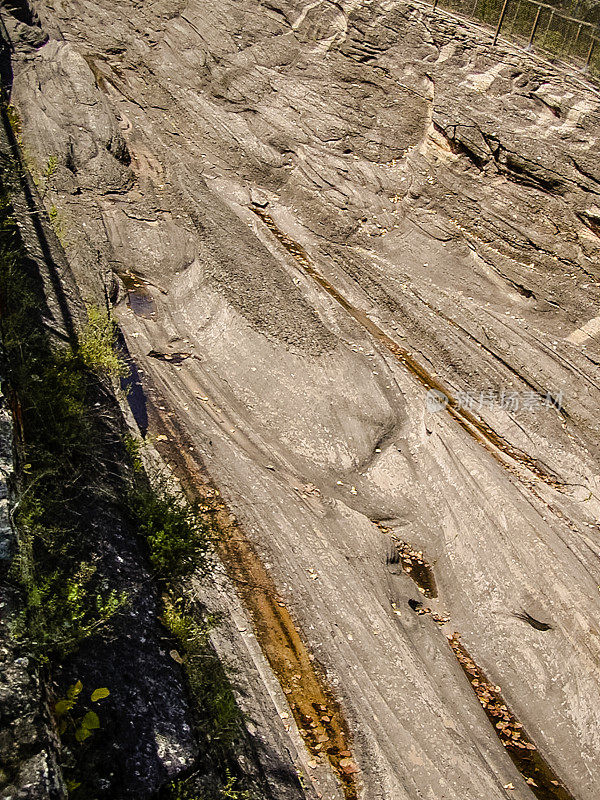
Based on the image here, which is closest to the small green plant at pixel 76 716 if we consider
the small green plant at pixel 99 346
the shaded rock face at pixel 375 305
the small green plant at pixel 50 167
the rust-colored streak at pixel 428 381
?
the shaded rock face at pixel 375 305

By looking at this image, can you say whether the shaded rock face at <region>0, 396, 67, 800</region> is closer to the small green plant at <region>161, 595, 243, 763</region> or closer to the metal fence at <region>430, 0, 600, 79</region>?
the small green plant at <region>161, 595, 243, 763</region>

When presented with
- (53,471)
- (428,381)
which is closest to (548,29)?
(428,381)

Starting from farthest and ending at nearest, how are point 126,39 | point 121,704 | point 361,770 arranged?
point 126,39, point 361,770, point 121,704

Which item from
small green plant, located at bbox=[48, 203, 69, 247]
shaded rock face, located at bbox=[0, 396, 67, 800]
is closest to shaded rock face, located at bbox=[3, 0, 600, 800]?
small green plant, located at bbox=[48, 203, 69, 247]

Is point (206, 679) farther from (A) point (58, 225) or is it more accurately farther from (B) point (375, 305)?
(A) point (58, 225)

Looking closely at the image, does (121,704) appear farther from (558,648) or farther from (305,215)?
(305,215)

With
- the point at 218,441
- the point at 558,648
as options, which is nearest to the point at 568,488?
the point at 558,648

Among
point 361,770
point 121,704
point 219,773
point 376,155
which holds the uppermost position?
point 376,155
